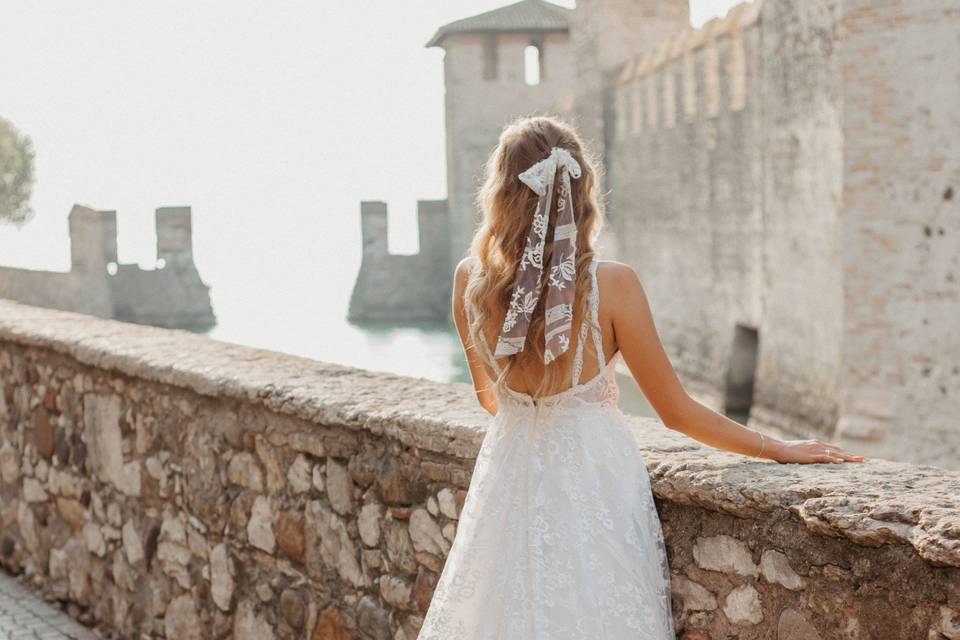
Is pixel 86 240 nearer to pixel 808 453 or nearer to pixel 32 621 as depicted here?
pixel 32 621

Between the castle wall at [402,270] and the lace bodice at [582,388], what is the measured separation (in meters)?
31.1

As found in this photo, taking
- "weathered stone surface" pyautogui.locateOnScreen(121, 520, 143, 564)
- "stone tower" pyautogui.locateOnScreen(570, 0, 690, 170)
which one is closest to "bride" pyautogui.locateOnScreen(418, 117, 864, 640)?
"weathered stone surface" pyautogui.locateOnScreen(121, 520, 143, 564)

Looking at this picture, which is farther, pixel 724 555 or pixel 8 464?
pixel 8 464

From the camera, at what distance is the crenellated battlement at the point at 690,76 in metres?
15.6

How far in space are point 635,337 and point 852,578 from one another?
549 mm

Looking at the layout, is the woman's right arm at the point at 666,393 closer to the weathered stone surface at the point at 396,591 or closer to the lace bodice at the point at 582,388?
the lace bodice at the point at 582,388

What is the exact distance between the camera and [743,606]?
223 centimetres

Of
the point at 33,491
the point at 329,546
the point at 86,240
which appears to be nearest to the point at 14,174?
the point at 86,240

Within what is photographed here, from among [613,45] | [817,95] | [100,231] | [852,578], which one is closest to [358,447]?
[852,578]

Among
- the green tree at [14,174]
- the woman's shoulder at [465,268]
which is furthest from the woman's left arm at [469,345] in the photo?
the green tree at [14,174]

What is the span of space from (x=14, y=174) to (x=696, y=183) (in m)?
24.6

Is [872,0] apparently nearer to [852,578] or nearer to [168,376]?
[168,376]

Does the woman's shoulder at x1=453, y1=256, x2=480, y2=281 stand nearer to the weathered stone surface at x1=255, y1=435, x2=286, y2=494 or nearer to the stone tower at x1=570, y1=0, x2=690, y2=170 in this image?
the weathered stone surface at x1=255, y1=435, x2=286, y2=494

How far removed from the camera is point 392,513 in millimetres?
2986
